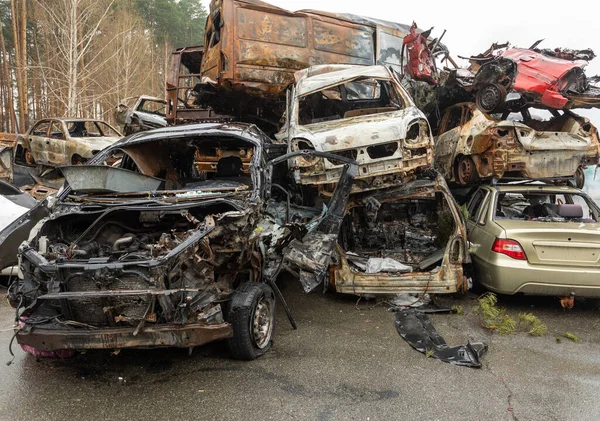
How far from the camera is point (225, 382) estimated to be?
317cm

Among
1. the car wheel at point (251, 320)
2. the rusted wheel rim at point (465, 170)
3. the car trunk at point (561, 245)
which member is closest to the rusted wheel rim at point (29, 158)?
the car wheel at point (251, 320)

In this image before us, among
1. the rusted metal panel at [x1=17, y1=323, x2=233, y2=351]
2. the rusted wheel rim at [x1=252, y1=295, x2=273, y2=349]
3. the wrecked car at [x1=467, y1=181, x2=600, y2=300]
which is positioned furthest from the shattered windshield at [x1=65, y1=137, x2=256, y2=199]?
the wrecked car at [x1=467, y1=181, x2=600, y2=300]

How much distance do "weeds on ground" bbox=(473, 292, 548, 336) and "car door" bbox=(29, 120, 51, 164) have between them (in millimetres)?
10356

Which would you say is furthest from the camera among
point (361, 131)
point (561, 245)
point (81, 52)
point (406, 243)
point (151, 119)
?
point (81, 52)

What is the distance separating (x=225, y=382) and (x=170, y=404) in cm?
44

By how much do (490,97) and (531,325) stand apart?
3.80 meters

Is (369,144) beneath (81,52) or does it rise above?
beneath

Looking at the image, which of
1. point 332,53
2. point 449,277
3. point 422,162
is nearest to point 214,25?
point 332,53

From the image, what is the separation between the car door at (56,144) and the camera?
32.1 feet

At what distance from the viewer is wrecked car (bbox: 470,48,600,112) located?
6.22m

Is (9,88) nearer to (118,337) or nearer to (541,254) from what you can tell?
(118,337)

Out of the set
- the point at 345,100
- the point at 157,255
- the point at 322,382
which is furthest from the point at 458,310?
the point at 345,100

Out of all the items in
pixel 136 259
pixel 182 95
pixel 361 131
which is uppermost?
pixel 182 95

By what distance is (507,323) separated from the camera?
13.6 ft
